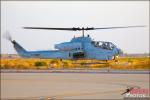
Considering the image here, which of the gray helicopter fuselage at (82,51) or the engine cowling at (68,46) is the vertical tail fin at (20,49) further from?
the engine cowling at (68,46)

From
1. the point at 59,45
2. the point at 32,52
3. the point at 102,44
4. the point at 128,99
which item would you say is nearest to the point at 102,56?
the point at 102,44

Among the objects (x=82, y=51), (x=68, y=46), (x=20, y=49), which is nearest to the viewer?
(x=68, y=46)

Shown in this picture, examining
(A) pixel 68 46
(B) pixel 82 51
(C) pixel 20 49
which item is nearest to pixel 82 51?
(B) pixel 82 51

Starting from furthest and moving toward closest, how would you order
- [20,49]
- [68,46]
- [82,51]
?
[20,49] < [82,51] < [68,46]

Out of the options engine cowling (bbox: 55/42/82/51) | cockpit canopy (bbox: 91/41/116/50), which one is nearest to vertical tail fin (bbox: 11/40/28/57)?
engine cowling (bbox: 55/42/82/51)

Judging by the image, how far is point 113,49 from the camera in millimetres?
36781

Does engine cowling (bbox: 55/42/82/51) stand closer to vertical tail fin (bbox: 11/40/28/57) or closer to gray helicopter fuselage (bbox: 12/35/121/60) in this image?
gray helicopter fuselage (bbox: 12/35/121/60)

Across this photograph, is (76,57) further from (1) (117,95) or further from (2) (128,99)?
(2) (128,99)

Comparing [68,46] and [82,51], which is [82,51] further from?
[68,46]

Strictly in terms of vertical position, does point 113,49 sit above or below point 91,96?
above

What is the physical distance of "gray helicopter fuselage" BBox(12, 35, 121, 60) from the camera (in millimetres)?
36031

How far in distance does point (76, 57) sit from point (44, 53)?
2.90m

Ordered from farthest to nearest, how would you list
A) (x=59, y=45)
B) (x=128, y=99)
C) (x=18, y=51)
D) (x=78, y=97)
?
(x=18, y=51) < (x=59, y=45) < (x=78, y=97) < (x=128, y=99)

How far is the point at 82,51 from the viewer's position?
3672 cm
